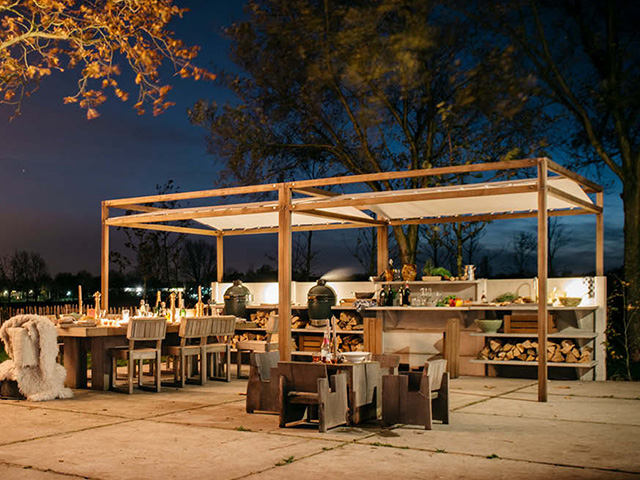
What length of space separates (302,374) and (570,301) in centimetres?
573

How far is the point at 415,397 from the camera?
7.28 m

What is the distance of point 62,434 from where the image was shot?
705cm

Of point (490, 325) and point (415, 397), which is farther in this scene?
point (490, 325)

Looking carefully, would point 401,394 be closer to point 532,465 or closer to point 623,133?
point 532,465

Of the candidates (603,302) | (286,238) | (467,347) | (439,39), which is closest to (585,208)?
(603,302)

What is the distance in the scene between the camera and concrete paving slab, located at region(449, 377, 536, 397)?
1022 cm

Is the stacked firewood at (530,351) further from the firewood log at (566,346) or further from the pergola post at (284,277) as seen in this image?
the pergola post at (284,277)

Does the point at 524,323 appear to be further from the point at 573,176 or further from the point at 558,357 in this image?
the point at 573,176

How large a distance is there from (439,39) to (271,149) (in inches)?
178

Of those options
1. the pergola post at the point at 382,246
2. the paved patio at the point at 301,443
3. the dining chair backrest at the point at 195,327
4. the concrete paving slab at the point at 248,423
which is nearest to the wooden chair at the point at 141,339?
the dining chair backrest at the point at 195,327

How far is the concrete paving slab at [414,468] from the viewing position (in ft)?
17.5

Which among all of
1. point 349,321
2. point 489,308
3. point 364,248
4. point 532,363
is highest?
point 364,248

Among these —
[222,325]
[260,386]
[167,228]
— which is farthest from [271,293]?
[260,386]

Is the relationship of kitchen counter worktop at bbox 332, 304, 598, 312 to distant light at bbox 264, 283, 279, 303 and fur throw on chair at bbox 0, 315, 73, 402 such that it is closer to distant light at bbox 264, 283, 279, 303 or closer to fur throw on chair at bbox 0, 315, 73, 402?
distant light at bbox 264, 283, 279, 303
